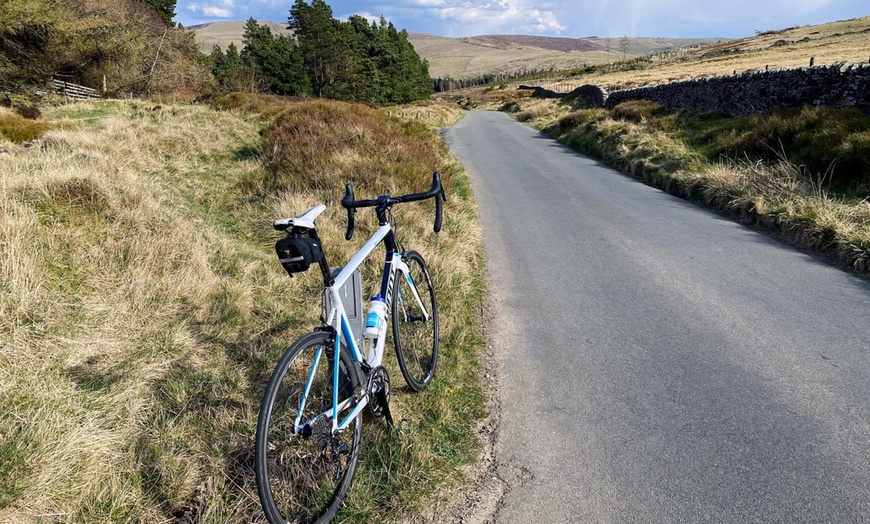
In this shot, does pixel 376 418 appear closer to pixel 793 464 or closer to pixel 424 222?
pixel 793 464

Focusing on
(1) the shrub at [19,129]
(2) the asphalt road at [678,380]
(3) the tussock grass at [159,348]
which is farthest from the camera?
(1) the shrub at [19,129]

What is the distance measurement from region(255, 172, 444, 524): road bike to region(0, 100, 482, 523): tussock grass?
0.54ft

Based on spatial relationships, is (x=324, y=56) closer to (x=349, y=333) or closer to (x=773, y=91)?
(x=773, y=91)

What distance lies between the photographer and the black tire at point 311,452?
93.4 inches

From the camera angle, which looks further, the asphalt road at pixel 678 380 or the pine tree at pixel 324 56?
the pine tree at pixel 324 56

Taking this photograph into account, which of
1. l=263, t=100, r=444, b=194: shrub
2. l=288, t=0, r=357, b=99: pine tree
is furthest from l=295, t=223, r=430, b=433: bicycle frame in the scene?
l=288, t=0, r=357, b=99: pine tree

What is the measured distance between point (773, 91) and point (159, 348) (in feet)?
58.7

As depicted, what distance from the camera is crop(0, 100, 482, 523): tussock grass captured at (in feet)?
7.95

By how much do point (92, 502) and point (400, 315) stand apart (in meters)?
2.06

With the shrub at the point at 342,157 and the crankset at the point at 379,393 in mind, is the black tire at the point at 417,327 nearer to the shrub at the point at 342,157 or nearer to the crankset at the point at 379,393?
the crankset at the point at 379,393

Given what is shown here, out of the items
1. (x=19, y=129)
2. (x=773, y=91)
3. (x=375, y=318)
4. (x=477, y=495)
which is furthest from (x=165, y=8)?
(x=477, y=495)

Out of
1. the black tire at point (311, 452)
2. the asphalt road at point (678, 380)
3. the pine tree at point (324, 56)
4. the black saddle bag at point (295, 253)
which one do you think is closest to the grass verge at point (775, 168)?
the asphalt road at point (678, 380)

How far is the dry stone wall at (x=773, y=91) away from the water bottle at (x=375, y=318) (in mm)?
13941

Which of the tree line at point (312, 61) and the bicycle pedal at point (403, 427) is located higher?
the tree line at point (312, 61)
